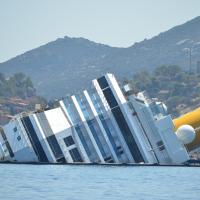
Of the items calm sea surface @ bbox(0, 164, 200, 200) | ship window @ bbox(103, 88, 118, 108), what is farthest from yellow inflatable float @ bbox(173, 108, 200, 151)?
ship window @ bbox(103, 88, 118, 108)

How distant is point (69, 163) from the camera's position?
93.2m

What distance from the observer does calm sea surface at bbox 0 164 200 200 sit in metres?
69.1

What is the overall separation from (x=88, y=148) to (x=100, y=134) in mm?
2020

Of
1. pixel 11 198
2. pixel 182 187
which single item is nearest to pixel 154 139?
pixel 182 187

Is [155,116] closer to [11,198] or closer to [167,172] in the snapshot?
[167,172]

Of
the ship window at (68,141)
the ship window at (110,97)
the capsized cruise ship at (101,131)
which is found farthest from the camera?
the ship window at (68,141)

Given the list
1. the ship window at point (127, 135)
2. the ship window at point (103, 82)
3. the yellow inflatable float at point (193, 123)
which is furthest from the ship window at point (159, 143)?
the ship window at point (103, 82)

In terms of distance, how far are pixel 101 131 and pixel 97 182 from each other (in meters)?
12.0

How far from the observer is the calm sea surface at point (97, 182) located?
69.1 m

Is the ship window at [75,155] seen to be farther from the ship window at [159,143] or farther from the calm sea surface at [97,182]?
the ship window at [159,143]

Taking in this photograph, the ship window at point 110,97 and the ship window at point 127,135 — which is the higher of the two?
the ship window at point 110,97

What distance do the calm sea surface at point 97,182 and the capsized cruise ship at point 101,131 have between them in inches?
54.6

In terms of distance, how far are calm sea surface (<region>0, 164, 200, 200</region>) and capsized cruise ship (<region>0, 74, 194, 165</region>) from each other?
54.6 inches

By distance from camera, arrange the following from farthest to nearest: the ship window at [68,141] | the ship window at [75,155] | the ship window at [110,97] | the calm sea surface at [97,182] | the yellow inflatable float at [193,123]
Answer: the yellow inflatable float at [193,123]
the ship window at [68,141]
the ship window at [75,155]
the ship window at [110,97]
the calm sea surface at [97,182]
